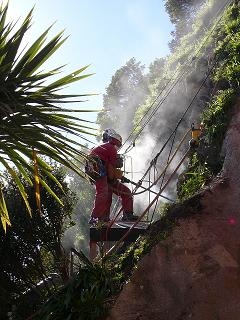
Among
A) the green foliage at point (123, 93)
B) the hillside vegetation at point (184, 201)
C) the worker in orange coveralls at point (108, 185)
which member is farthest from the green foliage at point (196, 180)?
the green foliage at point (123, 93)

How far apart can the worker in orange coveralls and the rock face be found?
214cm

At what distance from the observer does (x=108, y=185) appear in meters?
7.93

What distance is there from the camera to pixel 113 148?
8086mm

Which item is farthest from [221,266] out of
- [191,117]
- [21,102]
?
[191,117]

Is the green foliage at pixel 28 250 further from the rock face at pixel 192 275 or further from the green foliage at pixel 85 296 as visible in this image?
the rock face at pixel 192 275

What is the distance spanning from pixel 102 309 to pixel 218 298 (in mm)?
1272

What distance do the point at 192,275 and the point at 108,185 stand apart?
2731mm

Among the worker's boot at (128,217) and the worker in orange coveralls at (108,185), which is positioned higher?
the worker in orange coveralls at (108,185)

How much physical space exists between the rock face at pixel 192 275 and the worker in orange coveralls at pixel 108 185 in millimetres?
2145

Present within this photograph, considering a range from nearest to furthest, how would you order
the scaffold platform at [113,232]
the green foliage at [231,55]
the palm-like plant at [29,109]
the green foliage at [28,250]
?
1. the palm-like plant at [29,109]
2. the scaffold platform at [113,232]
3. the green foliage at [28,250]
4. the green foliage at [231,55]

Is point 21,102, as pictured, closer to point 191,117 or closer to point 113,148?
point 113,148

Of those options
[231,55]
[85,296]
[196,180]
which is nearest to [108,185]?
[196,180]

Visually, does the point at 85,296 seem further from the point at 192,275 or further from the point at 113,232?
the point at 113,232

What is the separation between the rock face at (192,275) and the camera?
5426 millimetres
